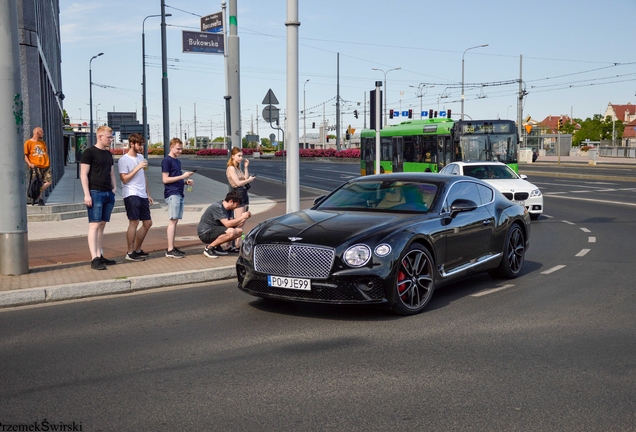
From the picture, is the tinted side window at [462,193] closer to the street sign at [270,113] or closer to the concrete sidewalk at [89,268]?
the concrete sidewalk at [89,268]

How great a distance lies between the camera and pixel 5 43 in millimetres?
8578

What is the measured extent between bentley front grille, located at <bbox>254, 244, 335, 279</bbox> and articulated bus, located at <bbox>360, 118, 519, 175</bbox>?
21106 millimetres

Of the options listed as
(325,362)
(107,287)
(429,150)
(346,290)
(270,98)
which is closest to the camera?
(325,362)

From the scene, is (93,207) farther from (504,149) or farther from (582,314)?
(504,149)

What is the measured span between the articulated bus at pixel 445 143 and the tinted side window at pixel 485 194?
18.1 meters

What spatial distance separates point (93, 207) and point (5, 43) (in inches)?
87.9

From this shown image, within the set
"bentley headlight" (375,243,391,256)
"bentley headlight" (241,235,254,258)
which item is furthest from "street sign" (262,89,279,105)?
"bentley headlight" (375,243,391,256)

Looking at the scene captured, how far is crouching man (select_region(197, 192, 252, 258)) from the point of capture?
1050 cm

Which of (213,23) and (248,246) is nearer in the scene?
(248,246)

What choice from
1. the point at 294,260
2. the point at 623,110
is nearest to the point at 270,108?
the point at 294,260

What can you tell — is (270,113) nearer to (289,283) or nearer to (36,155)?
(36,155)

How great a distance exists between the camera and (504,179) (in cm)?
1769

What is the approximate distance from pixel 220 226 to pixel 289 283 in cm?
404

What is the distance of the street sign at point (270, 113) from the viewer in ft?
66.4
